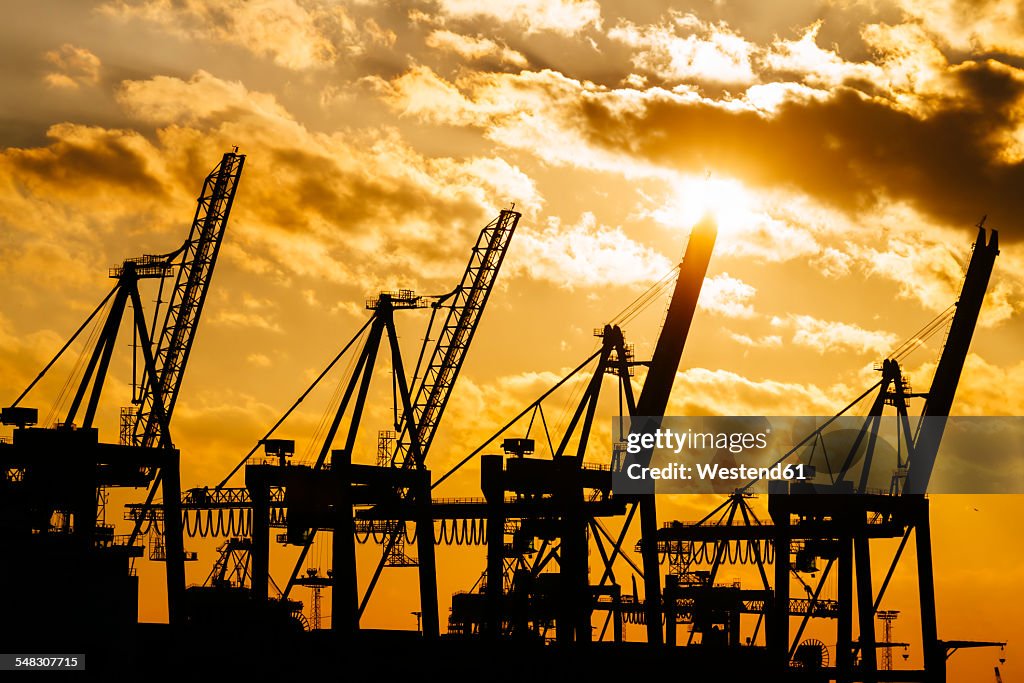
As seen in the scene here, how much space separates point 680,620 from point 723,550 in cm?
1103

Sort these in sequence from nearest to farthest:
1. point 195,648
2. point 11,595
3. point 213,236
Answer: point 11,595 → point 195,648 → point 213,236

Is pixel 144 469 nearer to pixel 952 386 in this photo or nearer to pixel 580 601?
pixel 580 601

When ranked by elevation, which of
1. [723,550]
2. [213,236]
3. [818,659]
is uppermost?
[213,236]

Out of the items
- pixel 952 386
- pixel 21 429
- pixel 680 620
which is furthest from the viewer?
pixel 680 620

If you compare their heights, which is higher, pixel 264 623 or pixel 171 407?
pixel 171 407

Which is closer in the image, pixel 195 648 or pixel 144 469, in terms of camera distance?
pixel 195 648

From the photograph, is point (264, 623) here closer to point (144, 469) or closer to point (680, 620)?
point (144, 469)

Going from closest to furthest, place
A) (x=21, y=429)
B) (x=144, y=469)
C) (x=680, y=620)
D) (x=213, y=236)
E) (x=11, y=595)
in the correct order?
(x=11, y=595), (x=21, y=429), (x=144, y=469), (x=213, y=236), (x=680, y=620)

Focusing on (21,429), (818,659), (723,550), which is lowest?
(818,659)

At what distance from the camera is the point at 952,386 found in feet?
313

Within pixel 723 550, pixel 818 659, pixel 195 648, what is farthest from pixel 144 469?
pixel 818 659

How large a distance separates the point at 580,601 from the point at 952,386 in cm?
2707

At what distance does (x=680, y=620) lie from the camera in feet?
376

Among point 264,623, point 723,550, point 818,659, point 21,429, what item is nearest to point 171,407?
point 21,429
